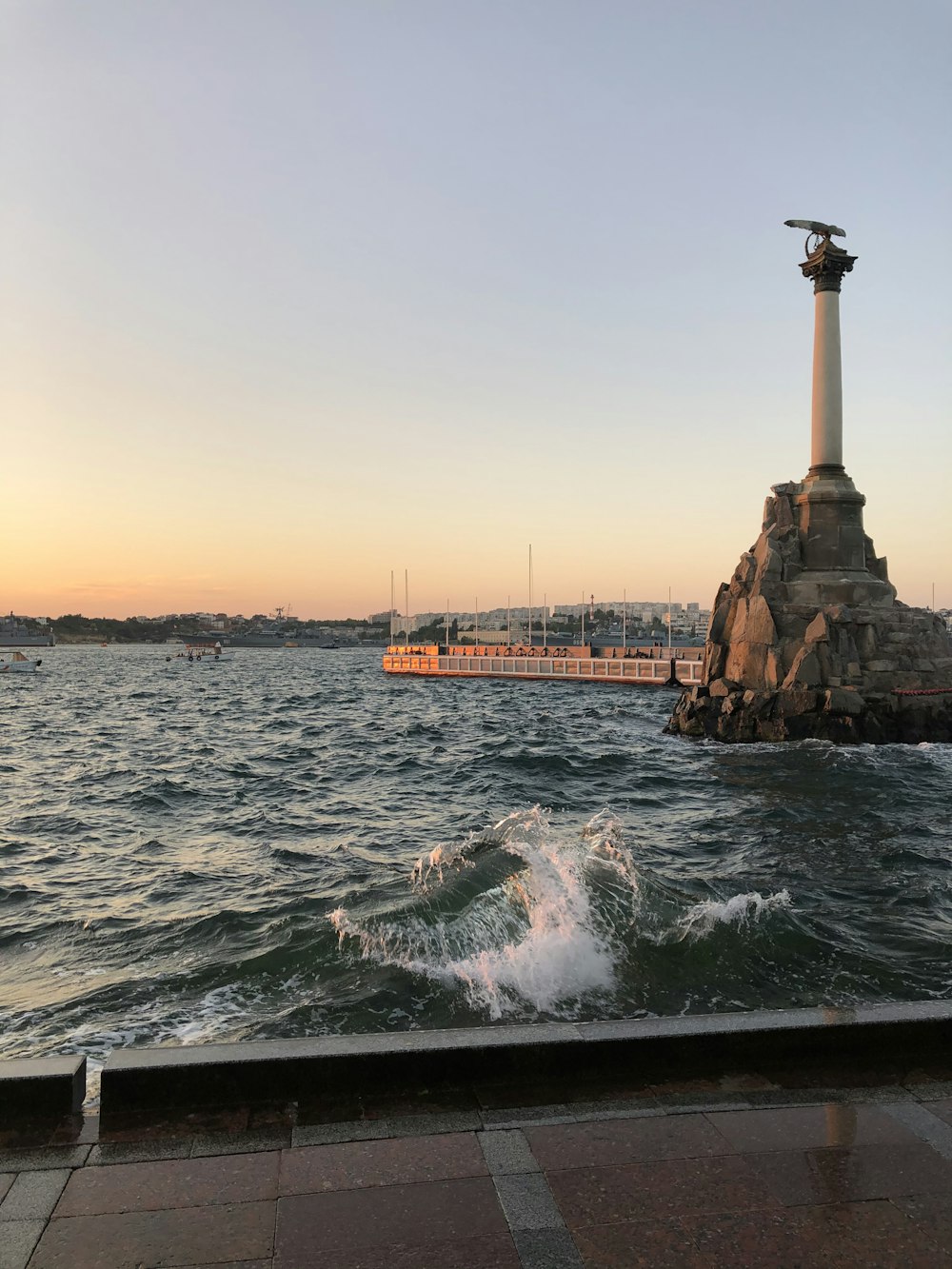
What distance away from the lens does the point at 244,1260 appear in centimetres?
318

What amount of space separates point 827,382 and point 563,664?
143 feet

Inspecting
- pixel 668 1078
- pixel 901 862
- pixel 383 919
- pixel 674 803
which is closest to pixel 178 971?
pixel 383 919

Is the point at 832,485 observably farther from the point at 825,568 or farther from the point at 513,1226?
the point at 513,1226

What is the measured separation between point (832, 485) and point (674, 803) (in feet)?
73.9

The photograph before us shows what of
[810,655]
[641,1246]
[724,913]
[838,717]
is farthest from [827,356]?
[641,1246]

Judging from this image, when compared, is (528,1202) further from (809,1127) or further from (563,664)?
(563,664)

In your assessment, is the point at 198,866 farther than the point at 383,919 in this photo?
Yes

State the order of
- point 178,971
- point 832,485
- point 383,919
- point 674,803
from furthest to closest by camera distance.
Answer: point 832,485
point 674,803
point 383,919
point 178,971

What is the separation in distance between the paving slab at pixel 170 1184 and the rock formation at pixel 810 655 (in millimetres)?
31132

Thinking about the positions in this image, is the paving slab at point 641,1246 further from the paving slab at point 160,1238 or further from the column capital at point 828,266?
the column capital at point 828,266

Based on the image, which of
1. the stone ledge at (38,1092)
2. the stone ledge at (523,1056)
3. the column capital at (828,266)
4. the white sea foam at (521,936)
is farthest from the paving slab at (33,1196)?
the column capital at (828,266)

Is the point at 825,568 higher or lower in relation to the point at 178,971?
higher

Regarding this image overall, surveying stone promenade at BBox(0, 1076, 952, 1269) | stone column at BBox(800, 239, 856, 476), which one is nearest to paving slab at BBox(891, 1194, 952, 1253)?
stone promenade at BBox(0, 1076, 952, 1269)

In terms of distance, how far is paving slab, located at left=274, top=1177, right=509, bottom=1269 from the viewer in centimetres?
329
